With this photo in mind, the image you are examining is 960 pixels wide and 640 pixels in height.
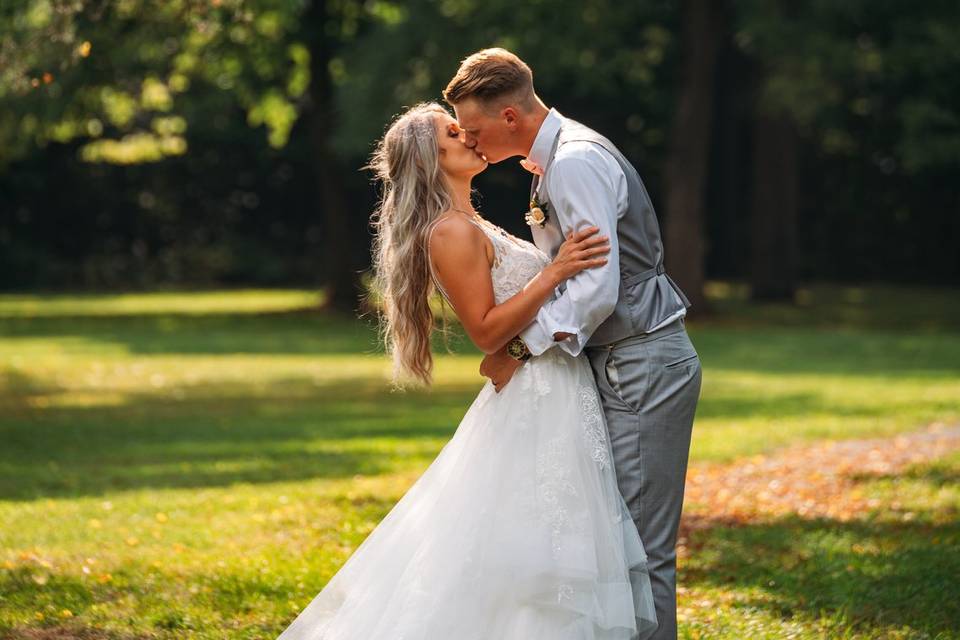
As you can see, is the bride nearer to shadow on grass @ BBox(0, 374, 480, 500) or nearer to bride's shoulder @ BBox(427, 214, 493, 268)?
bride's shoulder @ BBox(427, 214, 493, 268)

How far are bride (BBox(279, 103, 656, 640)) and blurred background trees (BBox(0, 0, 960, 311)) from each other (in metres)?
5.85

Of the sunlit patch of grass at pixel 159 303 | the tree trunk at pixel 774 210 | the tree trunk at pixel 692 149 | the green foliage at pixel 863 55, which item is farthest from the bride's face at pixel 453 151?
the tree trunk at pixel 774 210

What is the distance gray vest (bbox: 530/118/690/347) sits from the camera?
4340 millimetres

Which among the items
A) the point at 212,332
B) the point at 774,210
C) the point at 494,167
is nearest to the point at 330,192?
the point at 212,332

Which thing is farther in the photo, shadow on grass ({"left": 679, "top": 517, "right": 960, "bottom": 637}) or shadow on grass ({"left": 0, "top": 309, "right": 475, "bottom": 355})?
shadow on grass ({"left": 0, "top": 309, "right": 475, "bottom": 355})

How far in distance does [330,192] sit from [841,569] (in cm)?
1880

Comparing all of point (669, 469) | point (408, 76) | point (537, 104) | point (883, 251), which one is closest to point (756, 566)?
point (669, 469)

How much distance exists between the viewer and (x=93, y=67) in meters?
10.8

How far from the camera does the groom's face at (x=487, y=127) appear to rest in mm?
4359

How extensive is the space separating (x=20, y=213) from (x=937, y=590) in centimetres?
2646

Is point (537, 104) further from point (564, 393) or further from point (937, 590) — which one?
point (937, 590)

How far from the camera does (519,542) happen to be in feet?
14.3

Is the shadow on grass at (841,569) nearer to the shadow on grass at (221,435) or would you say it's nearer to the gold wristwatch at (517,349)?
the gold wristwatch at (517,349)

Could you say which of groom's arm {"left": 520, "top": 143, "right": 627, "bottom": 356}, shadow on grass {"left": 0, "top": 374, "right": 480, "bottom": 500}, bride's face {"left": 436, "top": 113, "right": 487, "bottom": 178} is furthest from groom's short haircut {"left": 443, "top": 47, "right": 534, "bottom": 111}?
shadow on grass {"left": 0, "top": 374, "right": 480, "bottom": 500}
